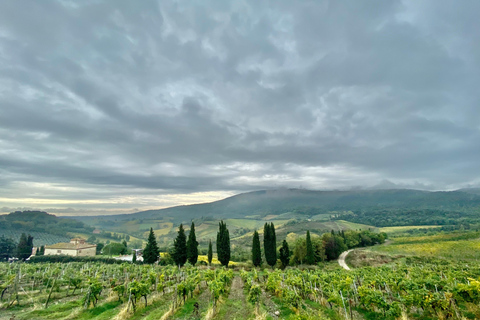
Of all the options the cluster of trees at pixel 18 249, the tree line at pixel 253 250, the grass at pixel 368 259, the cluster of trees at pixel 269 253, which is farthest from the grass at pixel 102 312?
the cluster of trees at pixel 18 249

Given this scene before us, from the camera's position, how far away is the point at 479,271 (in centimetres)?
2516

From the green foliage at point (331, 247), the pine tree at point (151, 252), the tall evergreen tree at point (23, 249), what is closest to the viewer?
the pine tree at point (151, 252)

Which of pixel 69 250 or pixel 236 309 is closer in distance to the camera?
pixel 236 309

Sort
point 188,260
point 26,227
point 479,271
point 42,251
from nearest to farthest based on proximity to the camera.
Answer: point 479,271, point 188,260, point 42,251, point 26,227

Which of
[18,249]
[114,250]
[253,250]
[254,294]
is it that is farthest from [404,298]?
[18,249]

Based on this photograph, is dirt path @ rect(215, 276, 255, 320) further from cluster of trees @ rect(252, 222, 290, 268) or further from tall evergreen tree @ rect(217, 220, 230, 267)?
cluster of trees @ rect(252, 222, 290, 268)

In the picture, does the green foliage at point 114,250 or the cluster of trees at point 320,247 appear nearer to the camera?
the cluster of trees at point 320,247

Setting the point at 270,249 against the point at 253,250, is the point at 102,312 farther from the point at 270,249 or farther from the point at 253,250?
the point at 270,249

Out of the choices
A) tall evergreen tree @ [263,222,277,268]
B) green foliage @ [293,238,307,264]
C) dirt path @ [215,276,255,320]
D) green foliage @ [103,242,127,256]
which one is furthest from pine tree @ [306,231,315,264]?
green foliage @ [103,242,127,256]

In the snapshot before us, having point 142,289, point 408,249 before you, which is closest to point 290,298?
point 142,289

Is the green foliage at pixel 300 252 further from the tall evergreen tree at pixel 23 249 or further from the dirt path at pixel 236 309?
the tall evergreen tree at pixel 23 249

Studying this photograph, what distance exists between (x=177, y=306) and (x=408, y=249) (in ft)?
198

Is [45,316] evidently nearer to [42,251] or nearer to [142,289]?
[142,289]

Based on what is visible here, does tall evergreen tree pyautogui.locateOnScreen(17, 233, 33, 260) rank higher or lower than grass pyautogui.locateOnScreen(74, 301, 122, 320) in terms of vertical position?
lower
